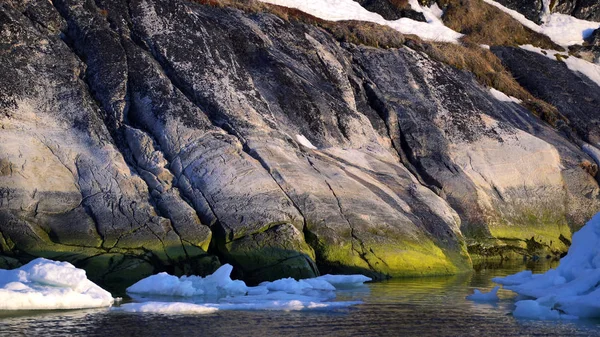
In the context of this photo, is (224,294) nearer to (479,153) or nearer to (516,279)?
(516,279)

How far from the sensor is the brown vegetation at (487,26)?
55.5m

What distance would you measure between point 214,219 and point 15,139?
7.39 m

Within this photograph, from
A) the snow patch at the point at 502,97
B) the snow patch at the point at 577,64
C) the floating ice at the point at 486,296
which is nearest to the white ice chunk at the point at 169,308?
the floating ice at the point at 486,296

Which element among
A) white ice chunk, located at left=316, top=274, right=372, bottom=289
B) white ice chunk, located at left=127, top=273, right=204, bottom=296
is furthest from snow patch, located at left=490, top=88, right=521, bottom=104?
white ice chunk, located at left=127, top=273, right=204, bottom=296

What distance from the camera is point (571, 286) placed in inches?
888

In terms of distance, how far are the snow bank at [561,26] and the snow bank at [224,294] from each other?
36076 millimetres

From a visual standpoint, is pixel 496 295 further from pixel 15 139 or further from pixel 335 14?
pixel 335 14

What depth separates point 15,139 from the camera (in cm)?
3023

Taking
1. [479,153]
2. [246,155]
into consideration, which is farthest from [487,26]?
[246,155]

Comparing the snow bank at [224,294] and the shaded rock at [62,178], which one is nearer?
the snow bank at [224,294]

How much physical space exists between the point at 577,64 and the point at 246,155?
2965cm

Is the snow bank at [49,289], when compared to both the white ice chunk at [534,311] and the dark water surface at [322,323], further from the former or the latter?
the white ice chunk at [534,311]

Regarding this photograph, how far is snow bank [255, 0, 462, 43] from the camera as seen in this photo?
49.5 meters

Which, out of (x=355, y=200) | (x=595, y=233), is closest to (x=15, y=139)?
(x=355, y=200)
